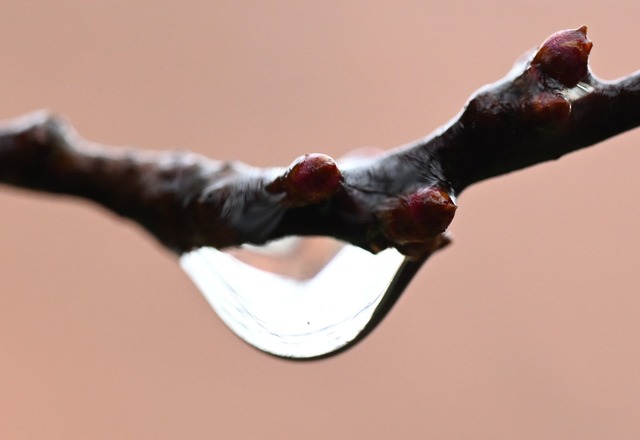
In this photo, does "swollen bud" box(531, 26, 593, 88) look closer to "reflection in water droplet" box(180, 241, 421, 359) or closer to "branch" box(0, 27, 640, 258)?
"branch" box(0, 27, 640, 258)

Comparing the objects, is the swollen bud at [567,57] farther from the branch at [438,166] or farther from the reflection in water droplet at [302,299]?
the reflection in water droplet at [302,299]

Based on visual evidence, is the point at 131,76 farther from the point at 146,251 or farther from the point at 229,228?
the point at 229,228

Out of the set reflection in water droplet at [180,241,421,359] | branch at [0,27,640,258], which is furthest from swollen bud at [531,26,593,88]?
reflection in water droplet at [180,241,421,359]

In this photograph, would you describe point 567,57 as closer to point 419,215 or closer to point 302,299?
point 419,215

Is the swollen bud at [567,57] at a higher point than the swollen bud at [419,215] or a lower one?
higher

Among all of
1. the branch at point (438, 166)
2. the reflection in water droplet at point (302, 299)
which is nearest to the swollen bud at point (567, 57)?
the branch at point (438, 166)

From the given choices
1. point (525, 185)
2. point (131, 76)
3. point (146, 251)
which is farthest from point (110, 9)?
point (525, 185)
